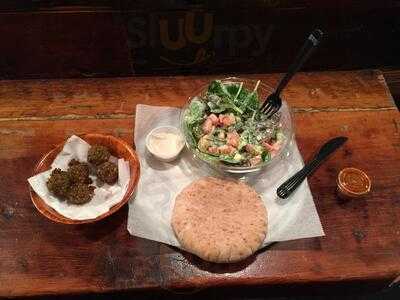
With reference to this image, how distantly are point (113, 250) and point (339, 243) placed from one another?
1.34 metres

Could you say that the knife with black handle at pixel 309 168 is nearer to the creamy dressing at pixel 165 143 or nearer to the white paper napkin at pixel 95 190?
the creamy dressing at pixel 165 143

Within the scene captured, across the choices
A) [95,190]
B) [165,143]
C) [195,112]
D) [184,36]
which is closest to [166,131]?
[165,143]

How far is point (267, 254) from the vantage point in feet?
7.43

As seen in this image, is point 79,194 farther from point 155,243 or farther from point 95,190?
point 155,243

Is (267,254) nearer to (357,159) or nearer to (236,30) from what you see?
(357,159)

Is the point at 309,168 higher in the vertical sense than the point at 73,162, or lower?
higher

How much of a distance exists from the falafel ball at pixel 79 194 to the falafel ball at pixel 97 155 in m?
0.18

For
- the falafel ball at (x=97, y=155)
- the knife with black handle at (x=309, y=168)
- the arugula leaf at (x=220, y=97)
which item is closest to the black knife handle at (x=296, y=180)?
the knife with black handle at (x=309, y=168)

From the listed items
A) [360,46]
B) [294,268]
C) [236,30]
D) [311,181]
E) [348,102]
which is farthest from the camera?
[360,46]

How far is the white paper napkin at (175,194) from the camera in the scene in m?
2.26

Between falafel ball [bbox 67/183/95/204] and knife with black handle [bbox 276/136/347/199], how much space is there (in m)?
1.13

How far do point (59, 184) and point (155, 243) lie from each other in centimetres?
65

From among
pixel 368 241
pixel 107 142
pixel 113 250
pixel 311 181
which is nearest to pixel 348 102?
pixel 311 181

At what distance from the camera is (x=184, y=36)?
3.65 m
